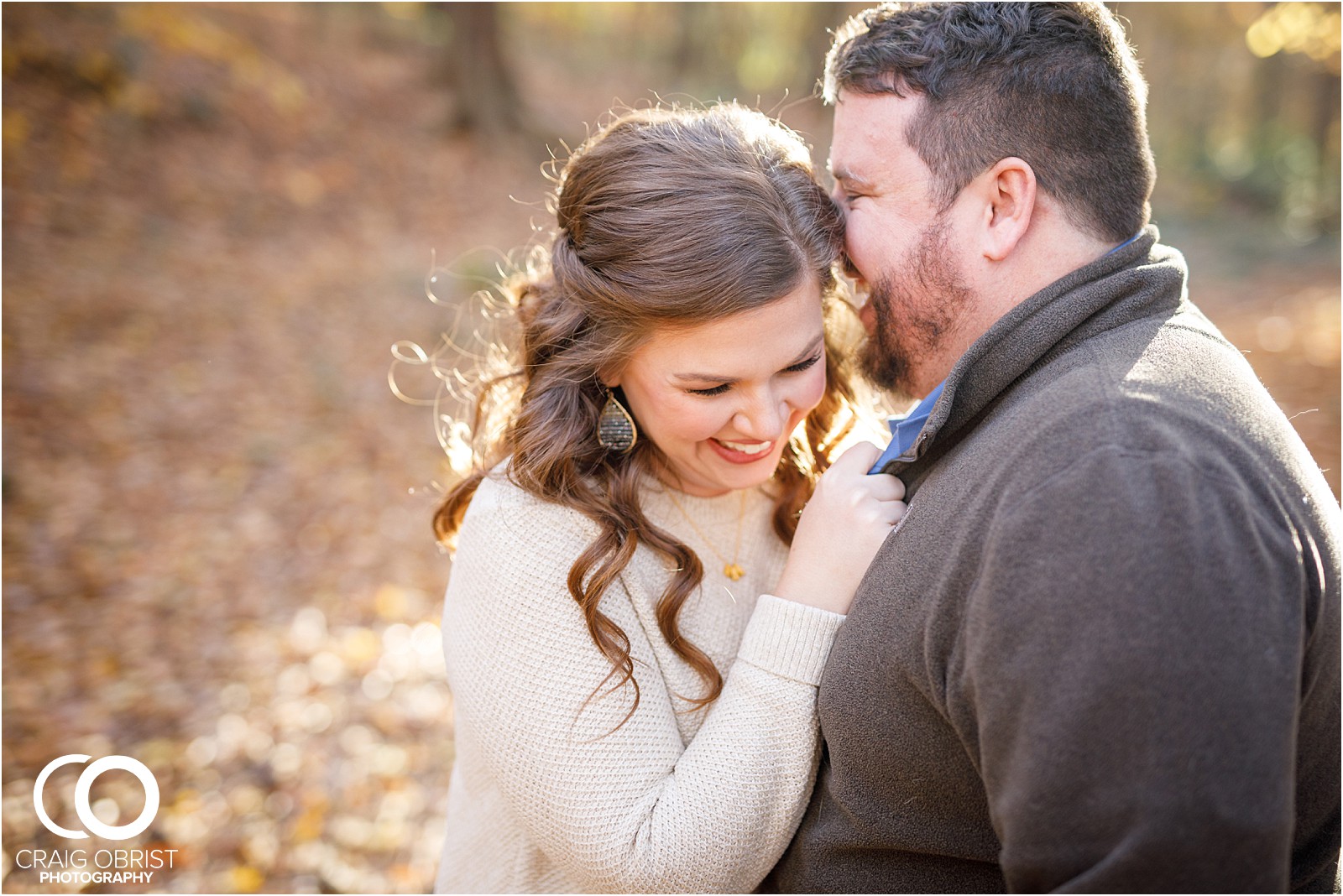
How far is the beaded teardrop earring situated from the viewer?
2.29 meters

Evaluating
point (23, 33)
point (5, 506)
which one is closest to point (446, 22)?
point (23, 33)

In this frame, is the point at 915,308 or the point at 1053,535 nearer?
the point at 1053,535

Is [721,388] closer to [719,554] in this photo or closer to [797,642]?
[719,554]

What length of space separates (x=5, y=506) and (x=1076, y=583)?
20.3 feet

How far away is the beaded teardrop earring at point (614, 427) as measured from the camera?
7.51 feet

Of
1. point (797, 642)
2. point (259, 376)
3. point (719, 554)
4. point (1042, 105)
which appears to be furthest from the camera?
point (259, 376)

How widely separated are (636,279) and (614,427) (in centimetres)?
40

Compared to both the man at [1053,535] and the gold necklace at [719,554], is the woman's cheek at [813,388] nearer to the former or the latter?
the man at [1053,535]

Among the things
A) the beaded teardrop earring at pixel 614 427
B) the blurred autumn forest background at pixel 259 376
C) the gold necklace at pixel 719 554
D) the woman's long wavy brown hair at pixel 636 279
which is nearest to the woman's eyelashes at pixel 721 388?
the woman's long wavy brown hair at pixel 636 279

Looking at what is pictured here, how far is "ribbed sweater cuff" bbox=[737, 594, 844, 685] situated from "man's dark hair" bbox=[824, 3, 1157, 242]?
100 centimetres

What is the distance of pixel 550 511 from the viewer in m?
2.08

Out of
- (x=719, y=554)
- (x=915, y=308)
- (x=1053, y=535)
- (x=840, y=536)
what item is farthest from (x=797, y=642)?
(x=915, y=308)

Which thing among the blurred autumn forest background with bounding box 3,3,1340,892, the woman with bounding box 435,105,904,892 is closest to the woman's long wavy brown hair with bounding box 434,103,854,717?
the woman with bounding box 435,105,904,892

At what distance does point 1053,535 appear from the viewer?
1325mm
